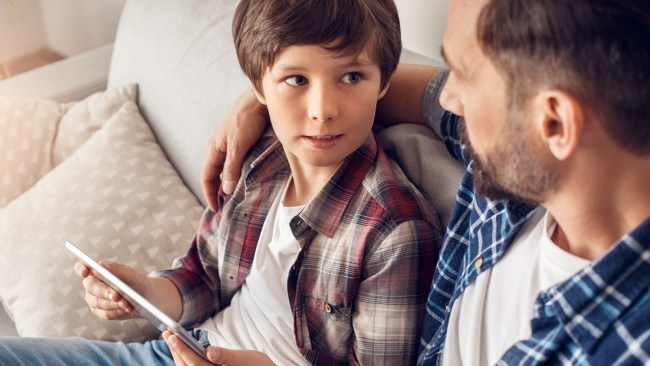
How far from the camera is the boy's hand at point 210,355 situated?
3.27ft

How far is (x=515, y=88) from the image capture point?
0.82m

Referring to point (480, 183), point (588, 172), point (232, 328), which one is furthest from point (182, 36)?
point (588, 172)

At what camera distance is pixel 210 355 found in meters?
1.00

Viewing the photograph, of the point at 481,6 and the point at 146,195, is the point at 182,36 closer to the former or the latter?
the point at 146,195

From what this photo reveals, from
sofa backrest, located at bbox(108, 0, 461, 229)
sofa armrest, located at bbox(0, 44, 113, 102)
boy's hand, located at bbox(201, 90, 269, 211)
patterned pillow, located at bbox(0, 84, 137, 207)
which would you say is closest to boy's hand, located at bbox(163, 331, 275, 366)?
boy's hand, located at bbox(201, 90, 269, 211)

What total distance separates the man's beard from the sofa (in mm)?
498

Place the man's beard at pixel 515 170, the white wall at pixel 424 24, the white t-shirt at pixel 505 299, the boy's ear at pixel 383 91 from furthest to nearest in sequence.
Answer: the white wall at pixel 424 24 < the boy's ear at pixel 383 91 < the white t-shirt at pixel 505 299 < the man's beard at pixel 515 170

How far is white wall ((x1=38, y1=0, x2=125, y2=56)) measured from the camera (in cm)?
270

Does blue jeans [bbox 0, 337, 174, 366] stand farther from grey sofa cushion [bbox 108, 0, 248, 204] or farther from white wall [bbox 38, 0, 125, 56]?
white wall [bbox 38, 0, 125, 56]

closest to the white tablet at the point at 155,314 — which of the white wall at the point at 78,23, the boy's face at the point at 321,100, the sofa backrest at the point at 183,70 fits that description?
the boy's face at the point at 321,100

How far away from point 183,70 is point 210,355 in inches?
34.6

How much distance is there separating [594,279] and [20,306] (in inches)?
47.7

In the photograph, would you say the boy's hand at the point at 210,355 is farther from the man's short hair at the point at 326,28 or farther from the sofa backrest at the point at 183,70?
the sofa backrest at the point at 183,70

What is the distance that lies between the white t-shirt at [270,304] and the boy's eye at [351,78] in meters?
0.24
